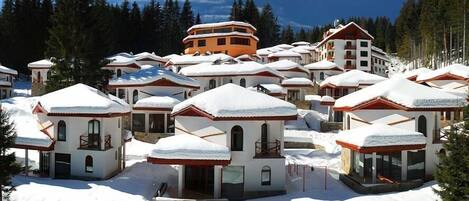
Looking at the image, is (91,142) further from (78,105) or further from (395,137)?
(395,137)

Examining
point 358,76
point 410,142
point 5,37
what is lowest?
point 410,142

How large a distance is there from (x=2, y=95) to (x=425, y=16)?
237 ft

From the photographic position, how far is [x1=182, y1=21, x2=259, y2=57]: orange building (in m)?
78.0

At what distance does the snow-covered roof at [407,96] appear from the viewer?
2992 centimetres

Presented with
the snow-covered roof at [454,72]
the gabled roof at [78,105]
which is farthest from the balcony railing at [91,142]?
the snow-covered roof at [454,72]

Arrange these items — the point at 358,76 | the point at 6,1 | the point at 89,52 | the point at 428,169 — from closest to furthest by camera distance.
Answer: the point at 428,169 → the point at 89,52 → the point at 358,76 → the point at 6,1

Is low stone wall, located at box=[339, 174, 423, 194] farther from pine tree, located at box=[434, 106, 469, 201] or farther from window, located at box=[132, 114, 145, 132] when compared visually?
window, located at box=[132, 114, 145, 132]

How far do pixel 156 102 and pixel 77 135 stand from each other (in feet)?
39.3

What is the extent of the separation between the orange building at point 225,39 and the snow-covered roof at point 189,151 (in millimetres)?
51818

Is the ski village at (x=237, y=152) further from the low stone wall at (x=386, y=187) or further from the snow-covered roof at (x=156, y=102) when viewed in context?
the snow-covered roof at (x=156, y=102)

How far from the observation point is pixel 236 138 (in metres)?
28.4

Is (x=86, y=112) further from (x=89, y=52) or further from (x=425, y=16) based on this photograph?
(x=425, y=16)

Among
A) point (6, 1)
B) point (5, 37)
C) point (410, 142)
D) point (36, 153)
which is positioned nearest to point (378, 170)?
point (410, 142)

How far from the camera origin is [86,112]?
29.8m
